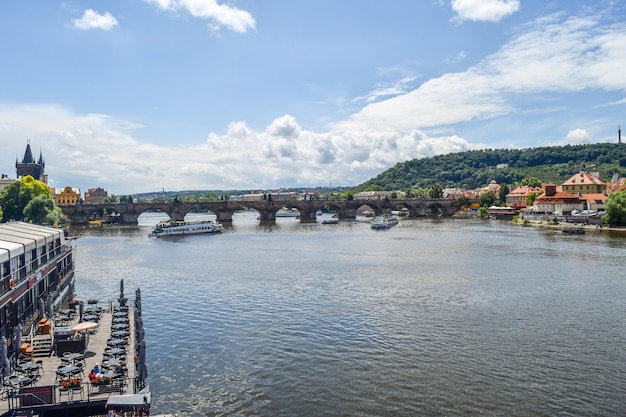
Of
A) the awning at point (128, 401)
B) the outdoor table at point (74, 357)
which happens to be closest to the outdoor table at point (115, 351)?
the outdoor table at point (74, 357)

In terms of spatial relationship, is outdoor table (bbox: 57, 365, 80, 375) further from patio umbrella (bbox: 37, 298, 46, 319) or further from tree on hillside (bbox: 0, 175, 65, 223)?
tree on hillside (bbox: 0, 175, 65, 223)

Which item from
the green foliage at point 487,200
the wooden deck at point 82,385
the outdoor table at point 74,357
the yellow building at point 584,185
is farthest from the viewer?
the green foliage at point 487,200

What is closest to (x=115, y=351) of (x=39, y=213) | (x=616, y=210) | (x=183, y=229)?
(x=39, y=213)

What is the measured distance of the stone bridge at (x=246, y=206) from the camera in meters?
173

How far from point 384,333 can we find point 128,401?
20081 millimetres

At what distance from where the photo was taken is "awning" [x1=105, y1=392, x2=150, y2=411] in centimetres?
2181

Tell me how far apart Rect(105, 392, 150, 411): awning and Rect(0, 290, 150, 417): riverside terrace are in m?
0.04

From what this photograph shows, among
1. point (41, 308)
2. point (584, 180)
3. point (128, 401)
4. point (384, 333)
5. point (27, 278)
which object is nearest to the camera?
point (128, 401)

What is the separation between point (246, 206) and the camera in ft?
574

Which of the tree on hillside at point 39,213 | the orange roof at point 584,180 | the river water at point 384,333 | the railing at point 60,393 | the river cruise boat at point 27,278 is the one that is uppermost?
the orange roof at point 584,180

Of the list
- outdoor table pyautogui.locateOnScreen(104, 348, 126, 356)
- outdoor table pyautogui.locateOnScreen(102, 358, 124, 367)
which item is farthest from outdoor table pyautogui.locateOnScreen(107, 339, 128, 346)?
outdoor table pyautogui.locateOnScreen(102, 358, 124, 367)

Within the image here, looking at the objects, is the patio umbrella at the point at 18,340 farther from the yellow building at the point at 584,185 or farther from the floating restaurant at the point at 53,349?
the yellow building at the point at 584,185

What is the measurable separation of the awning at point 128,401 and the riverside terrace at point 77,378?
0.04 metres

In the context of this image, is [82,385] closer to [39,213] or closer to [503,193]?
[39,213]
